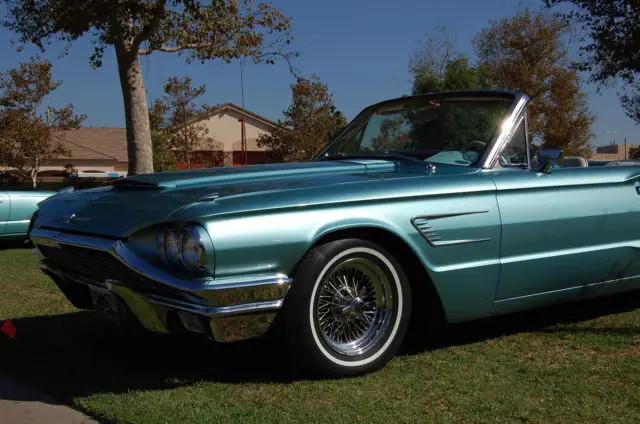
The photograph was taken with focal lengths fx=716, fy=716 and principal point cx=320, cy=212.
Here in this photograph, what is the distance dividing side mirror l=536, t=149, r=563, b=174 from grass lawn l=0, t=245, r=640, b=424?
41.2 inches

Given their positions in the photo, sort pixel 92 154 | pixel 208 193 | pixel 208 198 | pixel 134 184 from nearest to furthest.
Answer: pixel 208 198 < pixel 208 193 < pixel 134 184 < pixel 92 154

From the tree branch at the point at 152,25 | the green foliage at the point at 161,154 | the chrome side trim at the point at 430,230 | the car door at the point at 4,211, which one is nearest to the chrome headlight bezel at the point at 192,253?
the chrome side trim at the point at 430,230

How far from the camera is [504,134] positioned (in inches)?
177

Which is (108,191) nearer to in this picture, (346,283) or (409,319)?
(346,283)

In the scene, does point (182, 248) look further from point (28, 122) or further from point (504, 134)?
point (28, 122)

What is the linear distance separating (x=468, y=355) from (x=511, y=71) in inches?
1128

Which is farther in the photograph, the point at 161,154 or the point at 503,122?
the point at 161,154

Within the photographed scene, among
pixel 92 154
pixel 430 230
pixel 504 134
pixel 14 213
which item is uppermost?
pixel 92 154

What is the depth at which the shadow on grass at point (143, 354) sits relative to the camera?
367cm

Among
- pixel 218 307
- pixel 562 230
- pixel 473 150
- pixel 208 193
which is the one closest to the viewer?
pixel 218 307

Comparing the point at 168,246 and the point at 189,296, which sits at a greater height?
the point at 168,246

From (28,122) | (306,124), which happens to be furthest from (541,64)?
(28,122)

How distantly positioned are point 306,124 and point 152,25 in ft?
67.3

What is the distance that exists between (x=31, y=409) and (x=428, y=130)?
3.00m
